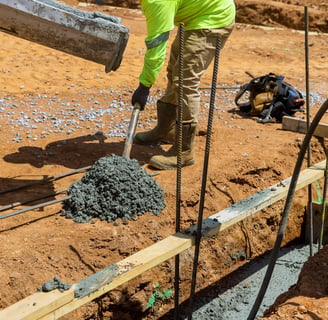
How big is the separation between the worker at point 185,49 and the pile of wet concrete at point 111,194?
54 centimetres

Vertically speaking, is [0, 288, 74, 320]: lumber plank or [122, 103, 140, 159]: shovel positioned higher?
[122, 103, 140, 159]: shovel

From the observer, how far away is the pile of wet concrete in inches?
166

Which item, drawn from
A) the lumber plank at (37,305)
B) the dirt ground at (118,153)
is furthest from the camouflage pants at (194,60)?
the lumber plank at (37,305)

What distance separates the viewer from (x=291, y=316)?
9.45 ft

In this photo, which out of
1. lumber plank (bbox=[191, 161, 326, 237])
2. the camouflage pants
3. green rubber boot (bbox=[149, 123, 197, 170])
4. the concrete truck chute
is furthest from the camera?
green rubber boot (bbox=[149, 123, 197, 170])

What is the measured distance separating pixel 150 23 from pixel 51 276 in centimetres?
186

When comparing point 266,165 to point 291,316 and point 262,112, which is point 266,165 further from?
point 291,316

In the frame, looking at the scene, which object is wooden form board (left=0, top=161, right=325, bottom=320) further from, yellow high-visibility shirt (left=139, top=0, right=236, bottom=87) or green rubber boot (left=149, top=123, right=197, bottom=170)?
yellow high-visibility shirt (left=139, top=0, right=236, bottom=87)

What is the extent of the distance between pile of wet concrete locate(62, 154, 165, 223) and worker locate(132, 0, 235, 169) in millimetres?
535

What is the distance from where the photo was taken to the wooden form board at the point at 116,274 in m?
2.75

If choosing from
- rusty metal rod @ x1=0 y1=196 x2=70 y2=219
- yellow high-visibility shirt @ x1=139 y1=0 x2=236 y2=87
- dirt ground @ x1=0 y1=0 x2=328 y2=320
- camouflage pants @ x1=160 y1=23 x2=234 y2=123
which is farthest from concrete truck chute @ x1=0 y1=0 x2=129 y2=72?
dirt ground @ x1=0 y1=0 x2=328 y2=320

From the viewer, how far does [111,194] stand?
14.0 feet

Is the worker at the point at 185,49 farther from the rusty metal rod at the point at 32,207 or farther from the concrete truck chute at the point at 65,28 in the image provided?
the rusty metal rod at the point at 32,207

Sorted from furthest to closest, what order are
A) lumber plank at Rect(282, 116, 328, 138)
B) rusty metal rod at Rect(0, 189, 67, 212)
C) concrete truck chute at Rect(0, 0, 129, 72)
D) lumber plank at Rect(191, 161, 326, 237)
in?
1. lumber plank at Rect(282, 116, 328, 138)
2. rusty metal rod at Rect(0, 189, 67, 212)
3. concrete truck chute at Rect(0, 0, 129, 72)
4. lumber plank at Rect(191, 161, 326, 237)
